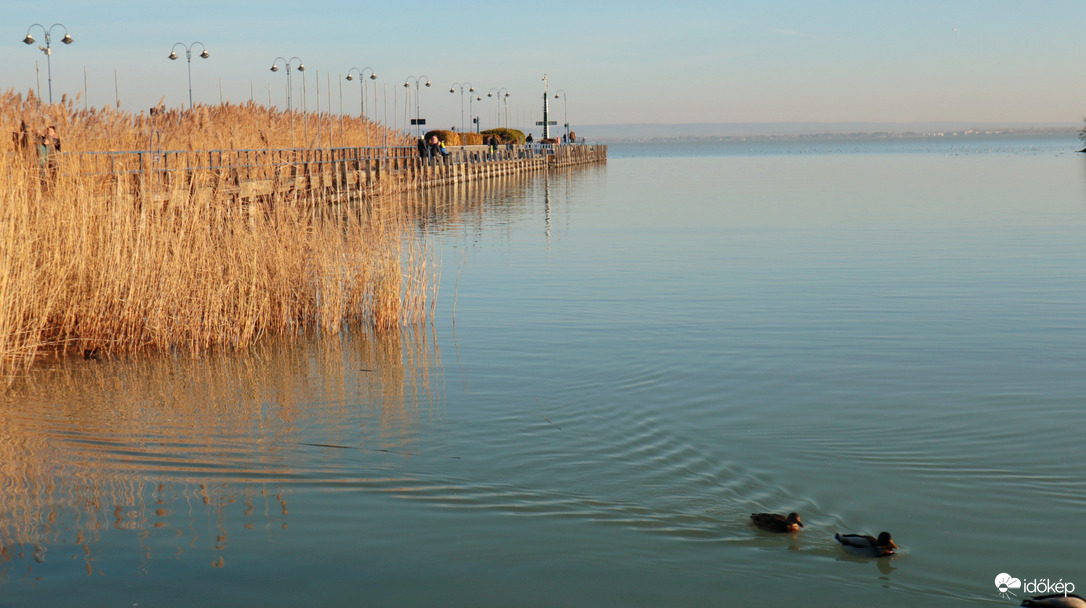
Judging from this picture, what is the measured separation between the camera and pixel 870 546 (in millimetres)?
5664

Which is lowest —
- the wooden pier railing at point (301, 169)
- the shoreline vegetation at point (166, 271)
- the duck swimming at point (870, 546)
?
the duck swimming at point (870, 546)

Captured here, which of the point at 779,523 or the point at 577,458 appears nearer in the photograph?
the point at 779,523

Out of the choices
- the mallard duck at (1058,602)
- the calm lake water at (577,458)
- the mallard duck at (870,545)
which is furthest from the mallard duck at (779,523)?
the mallard duck at (1058,602)

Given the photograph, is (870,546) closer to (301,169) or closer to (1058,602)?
(1058,602)

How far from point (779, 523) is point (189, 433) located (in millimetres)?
4689

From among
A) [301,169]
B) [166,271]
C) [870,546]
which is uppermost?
[301,169]

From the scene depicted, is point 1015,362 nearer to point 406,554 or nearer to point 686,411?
point 686,411

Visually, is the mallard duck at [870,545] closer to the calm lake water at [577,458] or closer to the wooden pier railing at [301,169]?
the calm lake water at [577,458]

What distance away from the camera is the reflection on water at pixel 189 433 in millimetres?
6156

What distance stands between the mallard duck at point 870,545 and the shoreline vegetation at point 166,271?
22.9 ft

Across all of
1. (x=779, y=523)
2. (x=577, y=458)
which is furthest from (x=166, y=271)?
(x=779, y=523)

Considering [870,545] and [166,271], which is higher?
[166,271]

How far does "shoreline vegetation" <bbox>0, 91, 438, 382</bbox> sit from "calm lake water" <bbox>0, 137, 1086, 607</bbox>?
0.40 metres

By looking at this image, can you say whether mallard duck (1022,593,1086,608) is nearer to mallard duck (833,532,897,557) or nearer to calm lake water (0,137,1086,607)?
calm lake water (0,137,1086,607)
